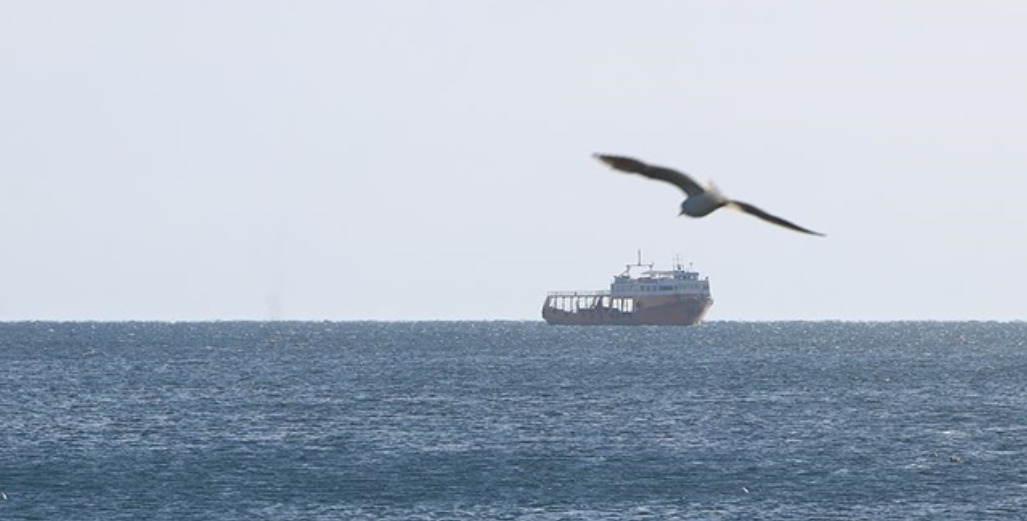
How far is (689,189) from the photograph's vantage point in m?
16.9

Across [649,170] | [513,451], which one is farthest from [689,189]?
[513,451]

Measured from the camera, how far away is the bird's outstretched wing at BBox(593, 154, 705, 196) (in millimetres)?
16406

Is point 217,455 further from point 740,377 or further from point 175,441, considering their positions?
point 740,377

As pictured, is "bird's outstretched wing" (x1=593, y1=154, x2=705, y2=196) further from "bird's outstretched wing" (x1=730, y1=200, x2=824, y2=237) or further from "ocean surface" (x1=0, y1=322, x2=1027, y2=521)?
"ocean surface" (x1=0, y1=322, x2=1027, y2=521)

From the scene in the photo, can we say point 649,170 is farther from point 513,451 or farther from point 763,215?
point 513,451

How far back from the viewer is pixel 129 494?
85.1 meters

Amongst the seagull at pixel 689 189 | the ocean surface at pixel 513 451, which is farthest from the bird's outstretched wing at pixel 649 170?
the ocean surface at pixel 513 451

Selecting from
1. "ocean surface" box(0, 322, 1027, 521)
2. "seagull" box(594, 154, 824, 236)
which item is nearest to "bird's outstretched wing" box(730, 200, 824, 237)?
"seagull" box(594, 154, 824, 236)

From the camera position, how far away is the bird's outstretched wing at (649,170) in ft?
53.8

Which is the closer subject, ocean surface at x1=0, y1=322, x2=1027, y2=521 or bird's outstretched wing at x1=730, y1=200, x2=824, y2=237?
bird's outstretched wing at x1=730, y1=200, x2=824, y2=237

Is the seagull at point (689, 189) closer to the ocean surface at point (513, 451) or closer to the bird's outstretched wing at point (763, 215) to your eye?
the bird's outstretched wing at point (763, 215)

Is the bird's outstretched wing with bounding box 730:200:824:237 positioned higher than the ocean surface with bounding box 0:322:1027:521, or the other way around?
the bird's outstretched wing with bounding box 730:200:824:237

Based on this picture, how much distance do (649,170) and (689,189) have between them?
0.56 metres

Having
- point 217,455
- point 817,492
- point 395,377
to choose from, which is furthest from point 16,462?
point 395,377
